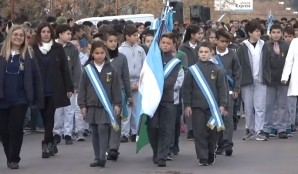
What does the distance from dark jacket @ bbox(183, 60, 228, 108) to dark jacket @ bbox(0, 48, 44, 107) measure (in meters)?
2.06

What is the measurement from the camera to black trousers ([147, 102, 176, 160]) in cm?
1215

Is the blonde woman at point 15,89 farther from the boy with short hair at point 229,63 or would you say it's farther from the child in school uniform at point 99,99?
the boy with short hair at point 229,63

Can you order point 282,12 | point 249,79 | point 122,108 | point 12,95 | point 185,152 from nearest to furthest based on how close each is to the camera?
1. point 12,95
2. point 122,108
3. point 185,152
4. point 249,79
5. point 282,12

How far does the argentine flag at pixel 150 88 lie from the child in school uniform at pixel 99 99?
35 cm

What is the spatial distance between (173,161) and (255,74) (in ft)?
9.97

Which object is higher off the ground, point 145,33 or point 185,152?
point 145,33

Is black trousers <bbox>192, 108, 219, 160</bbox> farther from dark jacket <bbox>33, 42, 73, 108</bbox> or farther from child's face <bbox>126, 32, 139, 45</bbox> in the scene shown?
child's face <bbox>126, 32, 139, 45</bbox>

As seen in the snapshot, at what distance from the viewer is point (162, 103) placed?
483 inches

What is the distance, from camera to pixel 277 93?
15.8 meters

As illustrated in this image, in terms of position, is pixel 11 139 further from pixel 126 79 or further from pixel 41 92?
pixel 126 79

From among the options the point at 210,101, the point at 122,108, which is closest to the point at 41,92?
the point at 122,108

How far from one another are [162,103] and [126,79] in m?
1.30

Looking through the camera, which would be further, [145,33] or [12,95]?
[145,33]

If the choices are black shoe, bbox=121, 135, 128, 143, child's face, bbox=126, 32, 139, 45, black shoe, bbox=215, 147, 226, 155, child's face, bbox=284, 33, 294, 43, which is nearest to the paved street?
black shoe, bbox=215, 147, 226, 155
